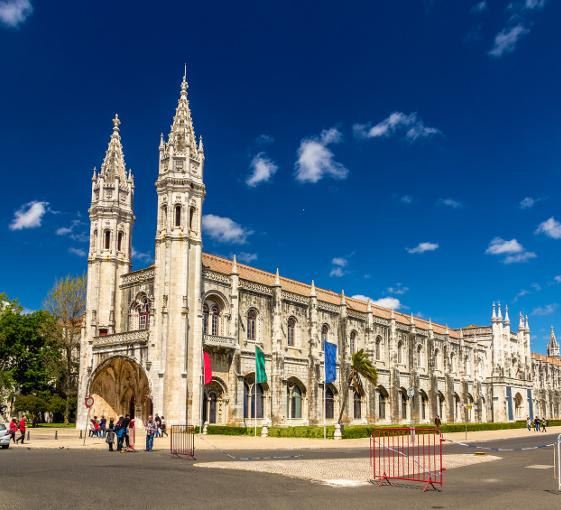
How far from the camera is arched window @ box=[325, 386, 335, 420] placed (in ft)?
174

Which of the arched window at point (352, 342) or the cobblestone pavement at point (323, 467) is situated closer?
the cobblestone pavement at point (323, 467)

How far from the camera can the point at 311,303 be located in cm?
5175

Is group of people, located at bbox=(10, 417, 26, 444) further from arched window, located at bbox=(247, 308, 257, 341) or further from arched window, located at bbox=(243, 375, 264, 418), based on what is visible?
arched window, located at bbox=(247, 308, 257, 341)

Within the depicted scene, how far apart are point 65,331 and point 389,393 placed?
30074 mm

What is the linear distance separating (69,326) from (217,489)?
4345 cm

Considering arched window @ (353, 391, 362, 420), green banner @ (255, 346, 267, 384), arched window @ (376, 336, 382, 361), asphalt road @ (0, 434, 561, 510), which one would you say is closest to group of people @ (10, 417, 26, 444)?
asphalt road @ (0, 434, 561, 510)

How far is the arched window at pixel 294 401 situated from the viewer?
48.7 m

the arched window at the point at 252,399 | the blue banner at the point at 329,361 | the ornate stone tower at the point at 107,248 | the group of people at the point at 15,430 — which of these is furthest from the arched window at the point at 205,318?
the group of people at the point at 15,430

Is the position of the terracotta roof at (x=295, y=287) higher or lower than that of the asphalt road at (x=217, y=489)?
higher

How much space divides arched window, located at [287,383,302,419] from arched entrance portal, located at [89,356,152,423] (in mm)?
11676

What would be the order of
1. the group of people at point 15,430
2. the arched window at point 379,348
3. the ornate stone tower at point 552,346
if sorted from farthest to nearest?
the ornate stone tower at point 552,346, the arched window at point 379,348, the group of people at point 15,430

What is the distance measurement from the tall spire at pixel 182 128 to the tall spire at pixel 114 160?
275 inches

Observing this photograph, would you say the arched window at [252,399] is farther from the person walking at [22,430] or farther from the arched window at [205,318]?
the person walking at [22,430]

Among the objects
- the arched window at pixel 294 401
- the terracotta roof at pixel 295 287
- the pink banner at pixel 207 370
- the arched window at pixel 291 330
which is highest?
the terracotta roof at pixel 295 287
